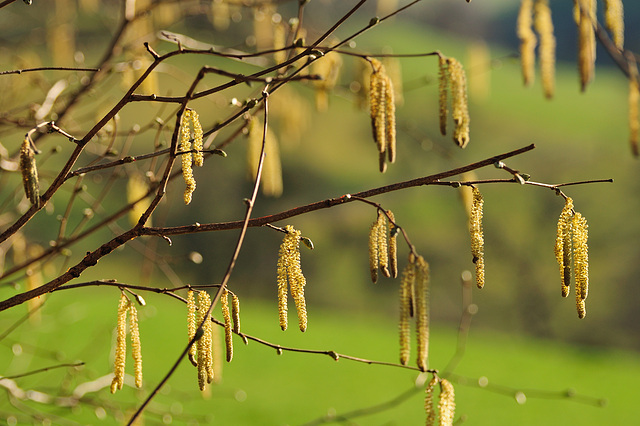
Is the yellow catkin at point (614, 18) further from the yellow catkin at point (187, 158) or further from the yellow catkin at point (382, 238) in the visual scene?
the yellow catkin at point (187, 158)

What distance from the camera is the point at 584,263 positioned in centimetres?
81

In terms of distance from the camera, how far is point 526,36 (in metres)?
1.40

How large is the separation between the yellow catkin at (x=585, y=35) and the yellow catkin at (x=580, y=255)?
499mm

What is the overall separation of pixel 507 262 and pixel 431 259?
82 cm

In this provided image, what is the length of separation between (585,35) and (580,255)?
0.59 meters

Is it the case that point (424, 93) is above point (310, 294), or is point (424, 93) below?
above

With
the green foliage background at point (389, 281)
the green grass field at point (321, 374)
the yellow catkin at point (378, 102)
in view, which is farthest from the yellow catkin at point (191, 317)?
the green grass field at point (321, 374)

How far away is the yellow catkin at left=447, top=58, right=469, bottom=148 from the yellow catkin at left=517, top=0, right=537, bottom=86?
0.43 metres

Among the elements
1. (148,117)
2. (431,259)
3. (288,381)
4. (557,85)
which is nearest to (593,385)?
(288,381)

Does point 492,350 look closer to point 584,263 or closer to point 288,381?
point 288,381

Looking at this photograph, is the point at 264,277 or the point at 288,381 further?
the point at 264,277

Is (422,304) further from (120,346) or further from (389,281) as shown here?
(389,281)

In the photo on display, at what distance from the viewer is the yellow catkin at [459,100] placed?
98cm

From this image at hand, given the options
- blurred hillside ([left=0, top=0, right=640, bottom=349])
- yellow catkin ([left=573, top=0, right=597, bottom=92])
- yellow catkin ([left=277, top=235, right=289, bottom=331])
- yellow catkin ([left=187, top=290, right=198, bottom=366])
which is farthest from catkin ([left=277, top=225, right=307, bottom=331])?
blurred hillside ([left=0, top=0, right=640, bottom=349])
